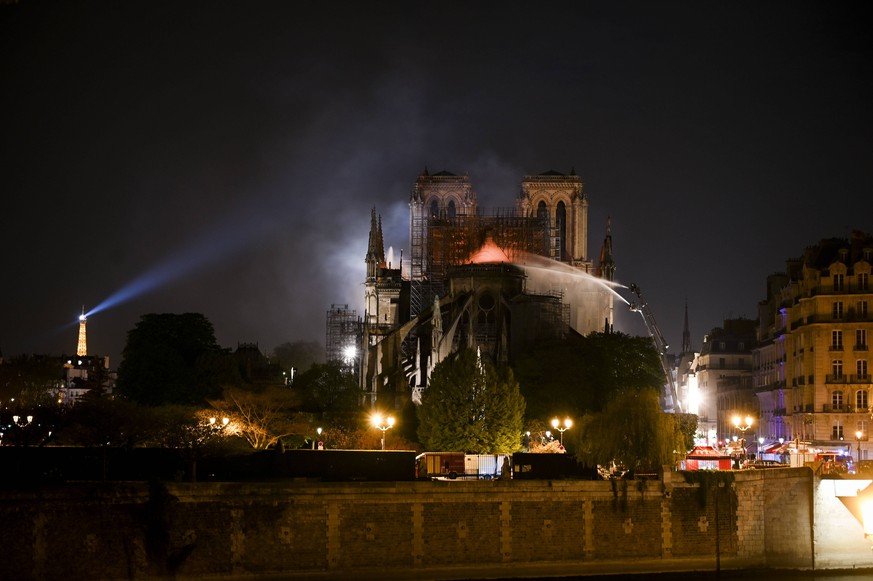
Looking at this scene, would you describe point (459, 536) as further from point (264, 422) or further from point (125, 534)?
point (264, 422)

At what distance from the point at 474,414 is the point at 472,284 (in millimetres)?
31518

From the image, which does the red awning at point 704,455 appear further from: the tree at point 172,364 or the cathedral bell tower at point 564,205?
the cathedral bell tower at point 564,205

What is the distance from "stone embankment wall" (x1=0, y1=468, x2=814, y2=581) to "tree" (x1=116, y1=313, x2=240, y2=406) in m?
31.0

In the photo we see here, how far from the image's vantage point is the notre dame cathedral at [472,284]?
91.4 meters

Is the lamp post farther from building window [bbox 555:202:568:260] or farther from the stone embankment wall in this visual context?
building window [bbox 555:202:568:260]

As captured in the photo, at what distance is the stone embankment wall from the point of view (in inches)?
1596

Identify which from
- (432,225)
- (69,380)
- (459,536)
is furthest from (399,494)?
(69,380)

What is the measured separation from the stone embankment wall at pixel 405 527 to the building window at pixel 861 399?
2137 cm

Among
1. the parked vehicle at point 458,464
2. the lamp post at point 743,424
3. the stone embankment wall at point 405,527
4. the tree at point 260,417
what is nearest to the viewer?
the stone embankment wall at point 405,527

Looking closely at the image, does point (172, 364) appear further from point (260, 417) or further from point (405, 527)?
point (405, 527)

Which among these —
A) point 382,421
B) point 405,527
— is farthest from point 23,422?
point 382,421

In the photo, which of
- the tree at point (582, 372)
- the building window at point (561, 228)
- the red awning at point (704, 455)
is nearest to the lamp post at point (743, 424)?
the red awning at point (704, 455)

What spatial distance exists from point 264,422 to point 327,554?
77.6ft

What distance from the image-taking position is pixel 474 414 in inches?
2621
